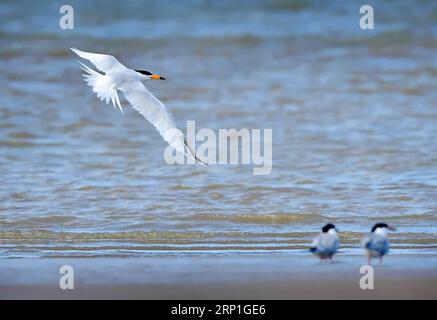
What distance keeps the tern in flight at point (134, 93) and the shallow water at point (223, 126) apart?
0.81 meters

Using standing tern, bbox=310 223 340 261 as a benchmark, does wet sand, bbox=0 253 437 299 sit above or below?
below

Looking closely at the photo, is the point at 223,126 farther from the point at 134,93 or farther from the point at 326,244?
the point at 326,244

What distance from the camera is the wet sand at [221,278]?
5.71m

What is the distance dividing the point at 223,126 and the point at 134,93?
3986mm

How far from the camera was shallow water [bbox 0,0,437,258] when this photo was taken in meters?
7.41

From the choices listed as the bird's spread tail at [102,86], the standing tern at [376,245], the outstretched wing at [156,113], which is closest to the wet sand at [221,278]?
the standing tern at [376,245]

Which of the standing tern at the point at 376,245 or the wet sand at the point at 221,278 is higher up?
the standing tern at the point at 376,245

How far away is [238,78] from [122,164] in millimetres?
4762

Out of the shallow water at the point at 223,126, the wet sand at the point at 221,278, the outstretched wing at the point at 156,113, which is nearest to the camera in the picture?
the wet sand at the point at 221,278

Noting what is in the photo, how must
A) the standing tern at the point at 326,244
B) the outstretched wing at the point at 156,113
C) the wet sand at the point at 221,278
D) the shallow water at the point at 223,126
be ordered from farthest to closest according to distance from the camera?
the shallow water at the point at 223,126 → the outstretched wing at the point at 156,113 → the standing tern at the point at 326,244 → the wet sand at the point at 221,278

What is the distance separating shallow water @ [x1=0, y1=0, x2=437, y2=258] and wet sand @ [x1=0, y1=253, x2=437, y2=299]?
31 centimetres

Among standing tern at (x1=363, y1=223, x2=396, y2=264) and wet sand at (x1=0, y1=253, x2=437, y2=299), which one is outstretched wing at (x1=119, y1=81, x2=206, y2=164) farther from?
standing tern at (x1=363, y1=223, x2=396, y2=264)

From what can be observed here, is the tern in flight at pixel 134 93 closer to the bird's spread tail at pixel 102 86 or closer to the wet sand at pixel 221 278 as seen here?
the bird's spread tail at pixel 102 86

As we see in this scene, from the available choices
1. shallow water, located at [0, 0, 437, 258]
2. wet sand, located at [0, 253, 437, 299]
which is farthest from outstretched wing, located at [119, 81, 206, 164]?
wet sand, located at [0, 253, 437, 299]
